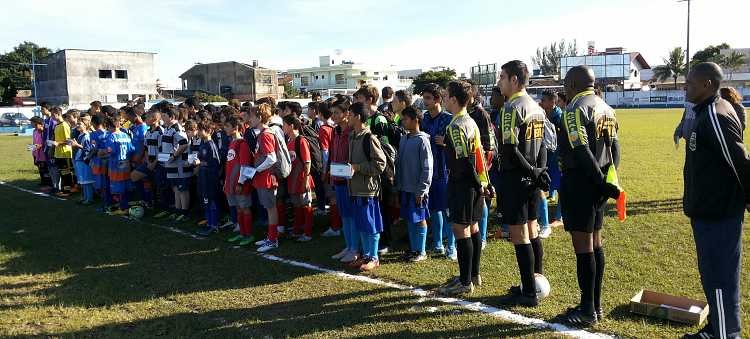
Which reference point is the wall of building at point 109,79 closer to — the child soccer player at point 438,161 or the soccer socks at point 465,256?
the child soccer player at point 438,161

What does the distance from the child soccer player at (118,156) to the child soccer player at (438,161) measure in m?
6.14

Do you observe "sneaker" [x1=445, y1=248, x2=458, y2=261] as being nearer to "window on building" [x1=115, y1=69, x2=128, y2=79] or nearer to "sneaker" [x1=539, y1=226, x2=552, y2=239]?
"sneaker" [x1=539, y1=226, x2=552, y2=239]

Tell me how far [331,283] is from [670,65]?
9103 centimetres

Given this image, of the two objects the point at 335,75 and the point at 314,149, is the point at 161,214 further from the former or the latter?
the point at 335,75

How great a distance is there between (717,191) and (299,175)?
5288mm

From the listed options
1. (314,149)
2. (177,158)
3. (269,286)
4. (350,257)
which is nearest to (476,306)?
(350,257)

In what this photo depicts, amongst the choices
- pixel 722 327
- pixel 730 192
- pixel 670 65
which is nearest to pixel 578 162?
pixel 730 192

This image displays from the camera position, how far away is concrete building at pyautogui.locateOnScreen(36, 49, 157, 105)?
212ft

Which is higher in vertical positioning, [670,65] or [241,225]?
[670,65]

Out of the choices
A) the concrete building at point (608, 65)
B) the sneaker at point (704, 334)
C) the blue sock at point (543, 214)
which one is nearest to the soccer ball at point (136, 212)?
the blue sock at point (543, 214)

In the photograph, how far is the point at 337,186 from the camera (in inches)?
269

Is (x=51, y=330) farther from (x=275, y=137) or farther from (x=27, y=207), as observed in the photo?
(x=27, y=207)

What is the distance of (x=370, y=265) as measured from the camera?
6.32 m

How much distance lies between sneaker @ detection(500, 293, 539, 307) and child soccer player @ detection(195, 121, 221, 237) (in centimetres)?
517
